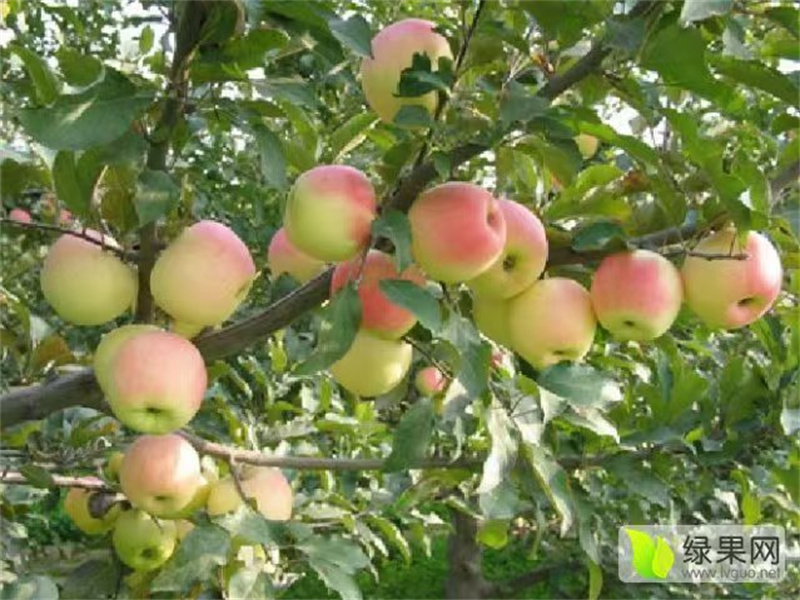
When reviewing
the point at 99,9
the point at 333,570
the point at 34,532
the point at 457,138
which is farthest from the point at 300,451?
the point at 34,532

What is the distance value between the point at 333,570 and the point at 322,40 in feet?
2.49

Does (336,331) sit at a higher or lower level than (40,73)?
lower

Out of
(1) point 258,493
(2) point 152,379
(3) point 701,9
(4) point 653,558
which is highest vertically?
(3) point 701,9

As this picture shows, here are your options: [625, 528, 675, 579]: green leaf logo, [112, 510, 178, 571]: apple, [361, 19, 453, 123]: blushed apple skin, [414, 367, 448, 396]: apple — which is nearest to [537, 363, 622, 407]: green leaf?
[361, 19, 453, 123]: blushed apple skin

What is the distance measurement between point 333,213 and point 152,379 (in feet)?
0.98

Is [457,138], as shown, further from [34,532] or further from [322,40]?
[34,532]

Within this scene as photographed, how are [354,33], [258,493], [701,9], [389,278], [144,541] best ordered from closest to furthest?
[701,9] < [354,33] < [389,278] < [258,493] < [144,541]

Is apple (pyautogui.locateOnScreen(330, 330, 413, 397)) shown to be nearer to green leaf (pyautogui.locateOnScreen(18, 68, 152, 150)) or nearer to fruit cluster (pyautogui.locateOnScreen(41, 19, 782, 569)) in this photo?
fruit cluster (pyautogui.locateOnScreen(41, 19, 782, 569))

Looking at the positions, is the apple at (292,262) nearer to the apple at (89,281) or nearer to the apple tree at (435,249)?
the apple tree at (435,249)

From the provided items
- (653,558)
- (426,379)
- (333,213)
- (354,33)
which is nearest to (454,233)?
(333,213)

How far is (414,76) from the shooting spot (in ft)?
3.26

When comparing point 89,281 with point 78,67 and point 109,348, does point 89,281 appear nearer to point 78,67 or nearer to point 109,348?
point 109,348

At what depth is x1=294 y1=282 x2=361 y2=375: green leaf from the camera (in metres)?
1.03

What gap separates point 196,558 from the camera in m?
1.31
